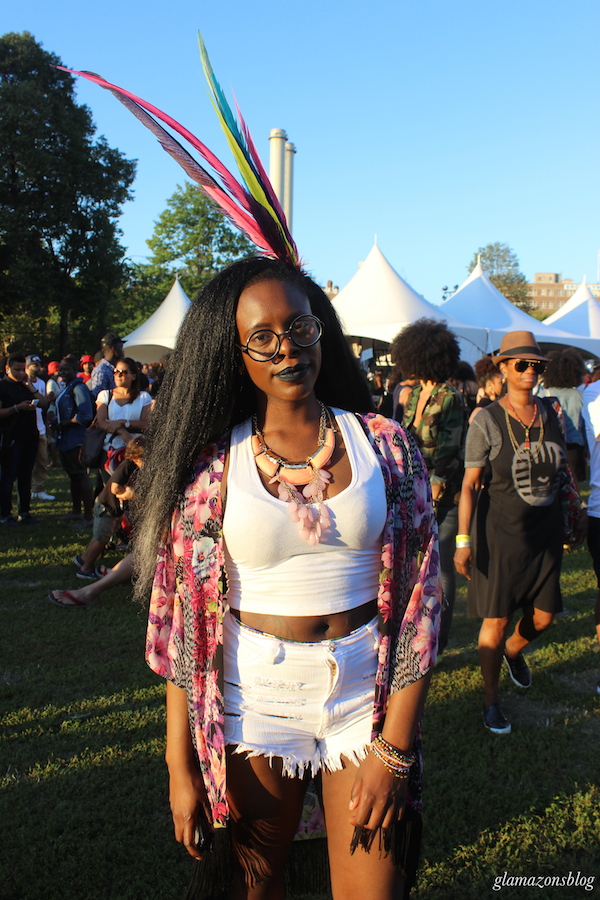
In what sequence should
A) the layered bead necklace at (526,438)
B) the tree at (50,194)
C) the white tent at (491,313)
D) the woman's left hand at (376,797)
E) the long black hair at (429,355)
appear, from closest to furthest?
the woman's left hand at (376,797), the layered bead necklace at (526,438), the long black hair at (429,355), the white tent at (491,313), the tree at (50,194)

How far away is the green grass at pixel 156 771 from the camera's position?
2646 millimetres

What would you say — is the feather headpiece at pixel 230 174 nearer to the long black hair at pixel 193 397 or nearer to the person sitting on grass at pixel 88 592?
the long black hair at pixel 193 397

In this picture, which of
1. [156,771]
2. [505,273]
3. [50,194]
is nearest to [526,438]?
[156,771]

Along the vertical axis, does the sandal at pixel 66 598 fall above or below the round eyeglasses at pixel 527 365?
below

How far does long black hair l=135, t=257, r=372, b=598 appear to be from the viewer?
1.78m

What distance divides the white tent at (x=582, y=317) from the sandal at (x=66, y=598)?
1656 cm

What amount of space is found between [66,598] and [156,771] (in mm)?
2684

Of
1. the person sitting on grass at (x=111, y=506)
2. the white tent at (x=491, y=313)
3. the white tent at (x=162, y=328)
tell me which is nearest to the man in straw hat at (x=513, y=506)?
the person sitting on grass at (x=111, y=506)

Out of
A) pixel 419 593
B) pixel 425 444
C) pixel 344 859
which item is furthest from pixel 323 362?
pixel 425 444

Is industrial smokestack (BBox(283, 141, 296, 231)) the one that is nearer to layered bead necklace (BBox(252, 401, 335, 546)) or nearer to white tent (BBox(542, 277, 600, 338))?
layered bead necklace (BBox(252, 401, 335, 546))

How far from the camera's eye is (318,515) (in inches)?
65.9

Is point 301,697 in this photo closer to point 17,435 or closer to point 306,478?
point 306,478

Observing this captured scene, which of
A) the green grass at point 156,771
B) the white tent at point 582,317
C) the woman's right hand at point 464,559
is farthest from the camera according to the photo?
the white tent at point 582,317

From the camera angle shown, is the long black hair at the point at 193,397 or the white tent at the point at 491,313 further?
the white tent at the point at 491,313
